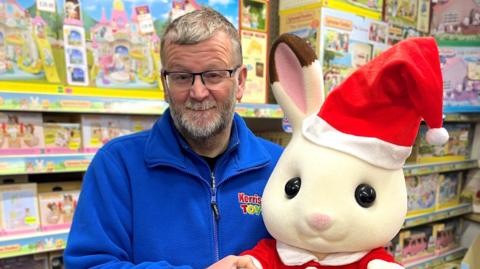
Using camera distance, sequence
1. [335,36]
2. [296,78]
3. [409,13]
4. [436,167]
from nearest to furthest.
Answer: [296,78] < [335,36] < [409,13] < [436,167]

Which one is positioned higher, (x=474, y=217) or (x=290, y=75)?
(x=290, y=75)

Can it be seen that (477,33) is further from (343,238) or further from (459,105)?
(343,238)

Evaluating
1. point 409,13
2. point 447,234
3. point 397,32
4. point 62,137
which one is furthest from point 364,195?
point 447,234

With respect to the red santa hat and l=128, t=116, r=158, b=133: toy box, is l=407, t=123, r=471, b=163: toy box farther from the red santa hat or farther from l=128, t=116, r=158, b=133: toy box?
the red santa hat

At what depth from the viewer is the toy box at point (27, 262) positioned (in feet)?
5.46

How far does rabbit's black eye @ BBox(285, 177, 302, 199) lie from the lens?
0.91 metres

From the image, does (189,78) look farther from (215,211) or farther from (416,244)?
(416,244)

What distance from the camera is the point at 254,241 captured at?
47.7 inches

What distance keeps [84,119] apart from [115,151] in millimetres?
609

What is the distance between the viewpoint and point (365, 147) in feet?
2.85

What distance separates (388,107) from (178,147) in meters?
0.63

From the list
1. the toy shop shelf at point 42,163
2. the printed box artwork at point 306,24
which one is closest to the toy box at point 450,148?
the printed box artwork at point 306,24

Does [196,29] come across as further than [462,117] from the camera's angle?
No

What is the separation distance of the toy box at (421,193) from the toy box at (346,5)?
1.22 m
